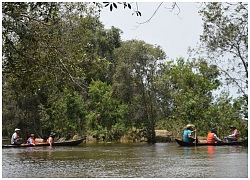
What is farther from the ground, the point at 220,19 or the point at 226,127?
the point at 220,19

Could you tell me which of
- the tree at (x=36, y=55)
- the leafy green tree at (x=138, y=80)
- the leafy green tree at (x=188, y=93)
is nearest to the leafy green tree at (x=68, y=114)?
the leafy green tree at (x=138, y=80)

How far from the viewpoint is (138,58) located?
3522cm

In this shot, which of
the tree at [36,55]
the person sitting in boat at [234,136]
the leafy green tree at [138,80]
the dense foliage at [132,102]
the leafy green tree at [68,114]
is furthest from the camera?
the leafy green tree at [68,114]

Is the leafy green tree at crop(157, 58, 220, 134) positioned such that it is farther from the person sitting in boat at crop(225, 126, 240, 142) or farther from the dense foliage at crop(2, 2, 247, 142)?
the person sitting in boat at crop(225, 126, 240, 142)

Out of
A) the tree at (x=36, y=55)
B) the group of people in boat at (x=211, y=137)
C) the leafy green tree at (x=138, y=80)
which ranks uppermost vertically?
the leafy green tree at (x=138, y=80)

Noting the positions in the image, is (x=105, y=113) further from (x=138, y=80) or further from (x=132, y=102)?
(x=138, y=80)

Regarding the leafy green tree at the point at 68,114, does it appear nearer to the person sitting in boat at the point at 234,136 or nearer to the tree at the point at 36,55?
the person sitting in boat at the point at 234,136

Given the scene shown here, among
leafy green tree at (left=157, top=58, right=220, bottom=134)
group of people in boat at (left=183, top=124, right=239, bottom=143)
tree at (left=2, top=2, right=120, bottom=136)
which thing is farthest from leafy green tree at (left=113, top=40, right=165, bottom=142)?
tree at (left=2, top=2, right=120, bottom=136)

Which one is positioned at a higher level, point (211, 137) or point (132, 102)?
point (132, 102)

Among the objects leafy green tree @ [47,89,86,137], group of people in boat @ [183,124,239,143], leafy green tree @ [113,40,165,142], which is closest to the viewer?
group of people in boat @ [183,124,239,143]

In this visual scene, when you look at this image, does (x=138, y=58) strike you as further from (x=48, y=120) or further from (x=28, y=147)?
(x=28, y=147)

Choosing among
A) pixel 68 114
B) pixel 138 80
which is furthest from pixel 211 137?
pixel 68 114

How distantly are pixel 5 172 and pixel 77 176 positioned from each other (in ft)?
6.48

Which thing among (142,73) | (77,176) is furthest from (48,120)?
(77,176)
